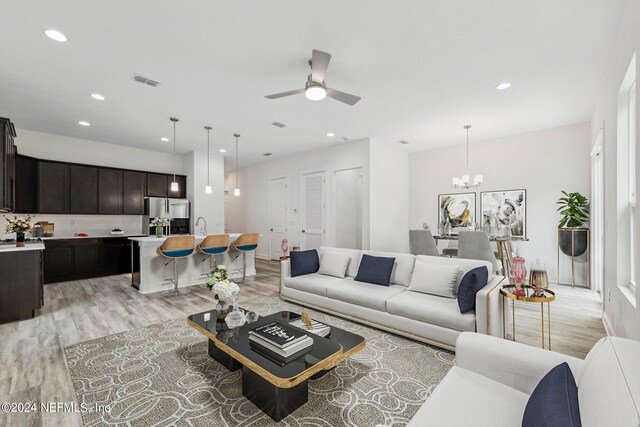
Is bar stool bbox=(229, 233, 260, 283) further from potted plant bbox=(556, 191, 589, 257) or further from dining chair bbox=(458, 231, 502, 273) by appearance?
potted plant bbox=(556, 191, 589, 257)

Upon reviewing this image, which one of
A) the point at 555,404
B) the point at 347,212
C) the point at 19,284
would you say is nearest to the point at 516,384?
the point at 555,404

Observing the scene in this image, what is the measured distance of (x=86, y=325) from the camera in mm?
3385

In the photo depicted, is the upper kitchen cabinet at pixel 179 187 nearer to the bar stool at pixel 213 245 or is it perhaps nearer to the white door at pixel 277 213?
the white door at pixel 277 213

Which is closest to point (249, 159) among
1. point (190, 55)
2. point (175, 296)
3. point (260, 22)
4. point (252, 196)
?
point (252, 196)

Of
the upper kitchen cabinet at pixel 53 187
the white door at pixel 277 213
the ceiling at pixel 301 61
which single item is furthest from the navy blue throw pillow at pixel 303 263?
the upper kitchen cabinet at pixel 53 187

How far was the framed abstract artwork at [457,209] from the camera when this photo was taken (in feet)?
20.6

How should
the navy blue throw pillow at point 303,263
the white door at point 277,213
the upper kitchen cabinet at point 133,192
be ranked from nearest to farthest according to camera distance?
the navy blue throw pillow at point 303,263 → the upper kitchen cabinet at point 133,192 → the white door at point 277,213

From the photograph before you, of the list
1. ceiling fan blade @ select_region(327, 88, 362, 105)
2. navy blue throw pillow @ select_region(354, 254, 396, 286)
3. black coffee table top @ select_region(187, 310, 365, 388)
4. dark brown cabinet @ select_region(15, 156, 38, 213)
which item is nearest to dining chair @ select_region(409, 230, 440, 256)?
navy blue throw pillow @ select_region(354, 254, 396, 286)

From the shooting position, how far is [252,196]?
29.3 ft

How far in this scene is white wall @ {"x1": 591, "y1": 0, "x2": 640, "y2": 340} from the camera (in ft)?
6.76

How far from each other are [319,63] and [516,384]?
2805 mm

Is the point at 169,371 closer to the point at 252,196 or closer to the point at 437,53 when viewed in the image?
the point at 437,53

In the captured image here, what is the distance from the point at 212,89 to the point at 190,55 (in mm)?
782

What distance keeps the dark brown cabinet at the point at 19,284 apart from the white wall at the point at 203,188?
3530 millimetres
